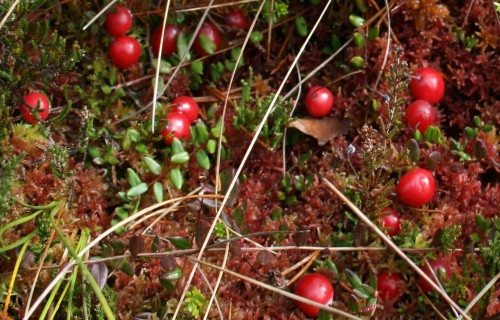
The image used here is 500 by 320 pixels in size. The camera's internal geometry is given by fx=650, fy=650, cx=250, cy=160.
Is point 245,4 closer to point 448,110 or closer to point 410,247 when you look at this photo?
point 448,110

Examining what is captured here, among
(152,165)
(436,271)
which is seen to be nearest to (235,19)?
(152,165)

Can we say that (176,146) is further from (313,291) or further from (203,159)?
(313,291)

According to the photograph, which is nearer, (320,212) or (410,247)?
(410,247)

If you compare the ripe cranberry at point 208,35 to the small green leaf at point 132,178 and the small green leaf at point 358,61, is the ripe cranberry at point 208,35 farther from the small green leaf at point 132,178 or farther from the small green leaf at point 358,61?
the small green leaf at point 132,178

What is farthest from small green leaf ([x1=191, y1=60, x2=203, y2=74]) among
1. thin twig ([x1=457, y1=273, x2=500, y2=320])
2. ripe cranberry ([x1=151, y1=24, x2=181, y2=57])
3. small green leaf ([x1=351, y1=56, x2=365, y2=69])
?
thin twig ([x1=457, y1=273, x2=500, y2=320])

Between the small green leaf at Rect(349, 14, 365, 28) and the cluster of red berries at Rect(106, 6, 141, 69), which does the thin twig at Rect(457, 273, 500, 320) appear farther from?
the cluster of red berries at Rect(106, 6, 141, 69)

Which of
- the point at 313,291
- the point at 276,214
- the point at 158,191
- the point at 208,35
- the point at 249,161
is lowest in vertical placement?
the point at 313,291

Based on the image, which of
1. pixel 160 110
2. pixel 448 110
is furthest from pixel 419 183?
pixel 160 110
